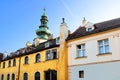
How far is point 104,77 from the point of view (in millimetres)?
23016

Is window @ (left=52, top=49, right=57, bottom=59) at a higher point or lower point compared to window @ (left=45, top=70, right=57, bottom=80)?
higher

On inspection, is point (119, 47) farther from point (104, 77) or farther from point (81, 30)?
point (81, 30)

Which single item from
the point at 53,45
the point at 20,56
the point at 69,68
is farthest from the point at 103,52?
the point at 20,56

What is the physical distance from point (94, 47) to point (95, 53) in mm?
776

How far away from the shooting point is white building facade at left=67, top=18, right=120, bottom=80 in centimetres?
2280

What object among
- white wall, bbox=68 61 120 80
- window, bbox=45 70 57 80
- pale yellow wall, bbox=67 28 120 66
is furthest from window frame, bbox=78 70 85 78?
window, bbox=45 70 57 80

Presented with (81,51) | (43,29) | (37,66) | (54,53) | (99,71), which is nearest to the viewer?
(99,71)

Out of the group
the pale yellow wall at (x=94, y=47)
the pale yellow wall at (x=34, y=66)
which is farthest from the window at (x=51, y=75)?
the pale yellow wall at (x=94, y=47)

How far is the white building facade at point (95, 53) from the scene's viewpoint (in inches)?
898

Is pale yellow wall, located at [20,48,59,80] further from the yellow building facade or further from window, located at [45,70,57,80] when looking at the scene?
window, located at [45,70,57,80]

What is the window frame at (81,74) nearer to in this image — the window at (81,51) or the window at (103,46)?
the window at (81,51)

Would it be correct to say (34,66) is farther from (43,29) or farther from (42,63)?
(43,29)

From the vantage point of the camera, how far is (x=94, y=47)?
24859 mm

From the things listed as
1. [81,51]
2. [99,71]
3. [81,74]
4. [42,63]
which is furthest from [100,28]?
[42,63]
